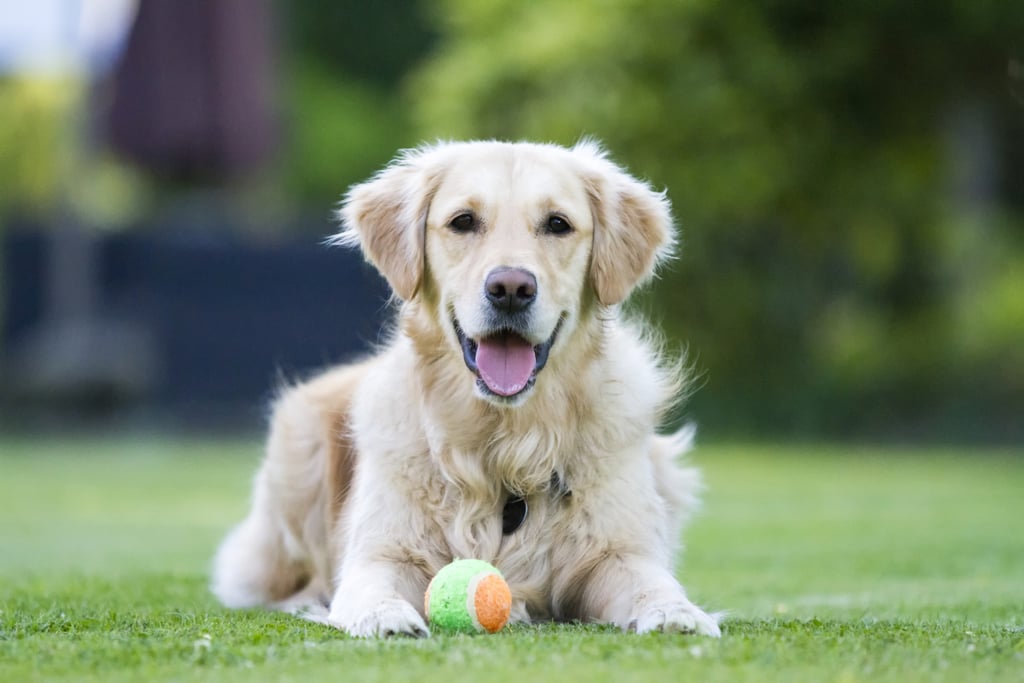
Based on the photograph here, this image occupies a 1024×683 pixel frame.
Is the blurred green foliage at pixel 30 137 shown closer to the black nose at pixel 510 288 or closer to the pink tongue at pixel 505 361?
the pink tongue at pixel 505 361

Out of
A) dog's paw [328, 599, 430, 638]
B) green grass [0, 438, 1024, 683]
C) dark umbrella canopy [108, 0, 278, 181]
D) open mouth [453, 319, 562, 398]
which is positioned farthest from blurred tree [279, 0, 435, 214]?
dog's paw [328, 599, 430, 638]

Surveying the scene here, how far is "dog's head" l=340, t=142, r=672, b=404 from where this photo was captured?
5.27 m

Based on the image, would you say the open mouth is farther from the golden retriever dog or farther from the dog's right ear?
the dog's right ear

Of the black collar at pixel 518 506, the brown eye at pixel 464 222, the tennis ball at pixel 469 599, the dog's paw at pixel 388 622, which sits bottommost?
the dog's paw at pixel 388 622

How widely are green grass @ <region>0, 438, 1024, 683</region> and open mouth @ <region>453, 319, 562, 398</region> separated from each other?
891mm

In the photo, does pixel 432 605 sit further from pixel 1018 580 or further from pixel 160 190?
pixel 160 190

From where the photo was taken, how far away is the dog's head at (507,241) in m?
5.27

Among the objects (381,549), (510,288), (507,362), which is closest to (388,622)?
(381,549)

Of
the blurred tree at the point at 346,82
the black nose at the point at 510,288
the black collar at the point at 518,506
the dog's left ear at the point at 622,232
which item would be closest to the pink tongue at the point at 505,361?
the black nose at the point at 510,288

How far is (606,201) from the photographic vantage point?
5809 mm

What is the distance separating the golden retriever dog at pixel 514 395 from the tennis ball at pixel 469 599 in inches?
7.9

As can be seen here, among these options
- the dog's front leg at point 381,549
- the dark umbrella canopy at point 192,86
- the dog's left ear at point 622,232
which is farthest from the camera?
the dark umbrella canopy at point 192,86

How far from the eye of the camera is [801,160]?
21969 mm

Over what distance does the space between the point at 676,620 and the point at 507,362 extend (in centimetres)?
115
